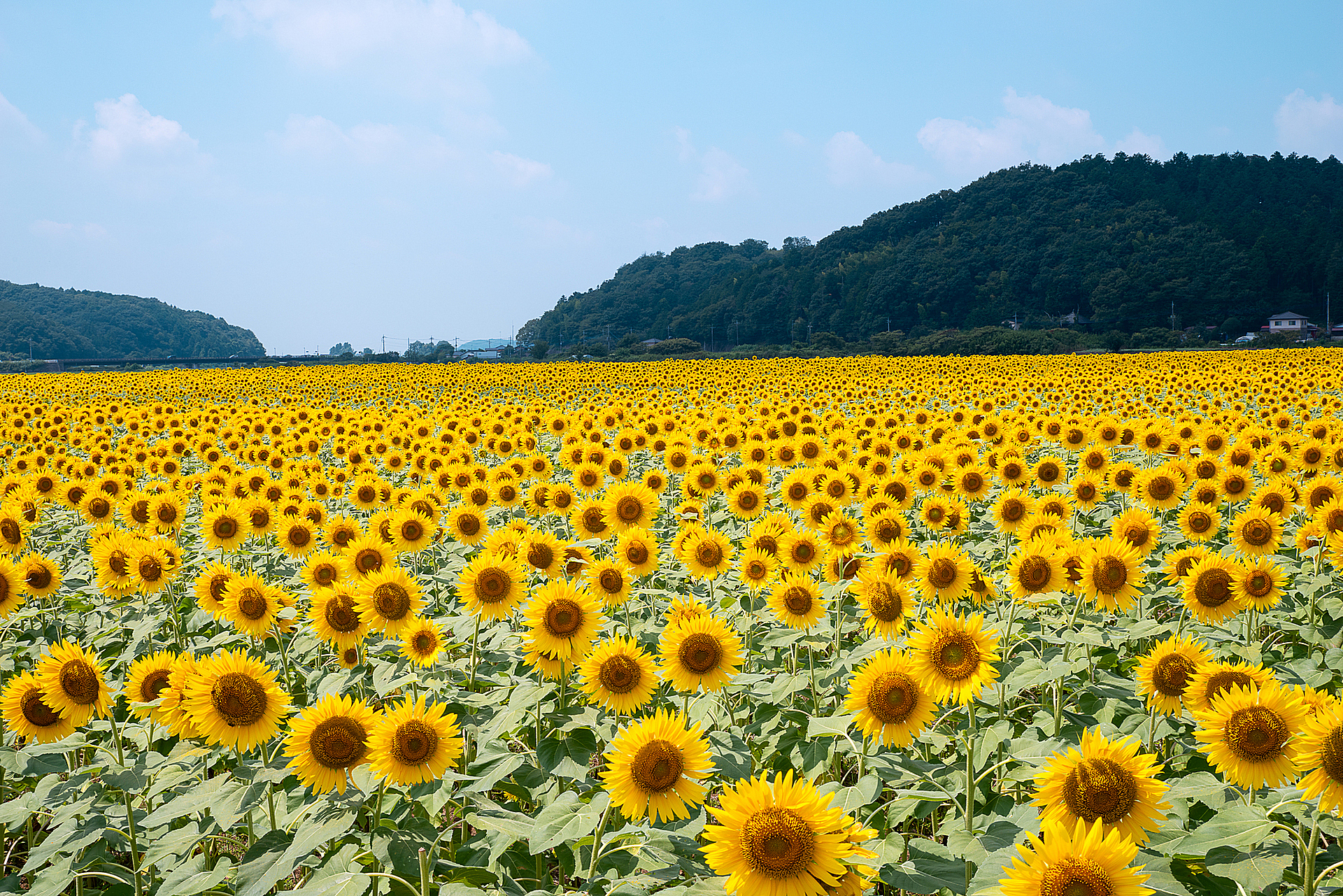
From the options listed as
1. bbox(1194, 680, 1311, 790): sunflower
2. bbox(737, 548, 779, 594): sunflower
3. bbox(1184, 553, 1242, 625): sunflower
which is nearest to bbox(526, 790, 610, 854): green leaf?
bbox(1194, 680, 1311, 790): sunflower

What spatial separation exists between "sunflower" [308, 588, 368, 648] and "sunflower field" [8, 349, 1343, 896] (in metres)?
0.01

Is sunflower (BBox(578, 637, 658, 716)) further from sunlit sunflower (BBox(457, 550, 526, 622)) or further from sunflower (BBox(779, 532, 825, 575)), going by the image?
sunflower (BBox(779, 532, 825, 575))

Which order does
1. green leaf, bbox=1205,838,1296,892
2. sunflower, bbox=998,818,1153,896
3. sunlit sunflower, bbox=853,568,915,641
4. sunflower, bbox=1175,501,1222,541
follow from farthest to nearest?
sunflower, bbox=1175,501,1222,541 < sunlit sunflower, bbox=853,568,915,641 < green leaf, bbox=1205,838,1296,892 < sunflower, bbox=998,818,1153,896

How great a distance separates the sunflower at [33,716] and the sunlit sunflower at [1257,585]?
5.66 meters

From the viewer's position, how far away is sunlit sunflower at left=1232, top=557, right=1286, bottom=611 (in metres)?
4.08

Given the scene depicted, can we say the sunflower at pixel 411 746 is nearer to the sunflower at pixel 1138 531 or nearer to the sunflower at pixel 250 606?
the sunflower at pixel 250 606

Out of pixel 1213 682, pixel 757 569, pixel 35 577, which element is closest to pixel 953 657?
pixel 1213 682

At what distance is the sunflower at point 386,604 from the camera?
393 centimetres

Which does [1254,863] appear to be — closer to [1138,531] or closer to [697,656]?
[697,656]

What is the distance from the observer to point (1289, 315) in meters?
107

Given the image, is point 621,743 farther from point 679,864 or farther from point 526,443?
point 526,443

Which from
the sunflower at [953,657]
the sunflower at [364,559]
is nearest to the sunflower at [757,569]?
the sunflower at [953,657]

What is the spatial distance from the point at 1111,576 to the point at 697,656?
7.29 feet

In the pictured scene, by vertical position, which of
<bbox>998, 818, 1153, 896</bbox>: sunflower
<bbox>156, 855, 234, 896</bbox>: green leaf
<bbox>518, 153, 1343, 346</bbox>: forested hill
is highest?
<bbox>518, 153, 1343, 346</bbox>: forested hill
